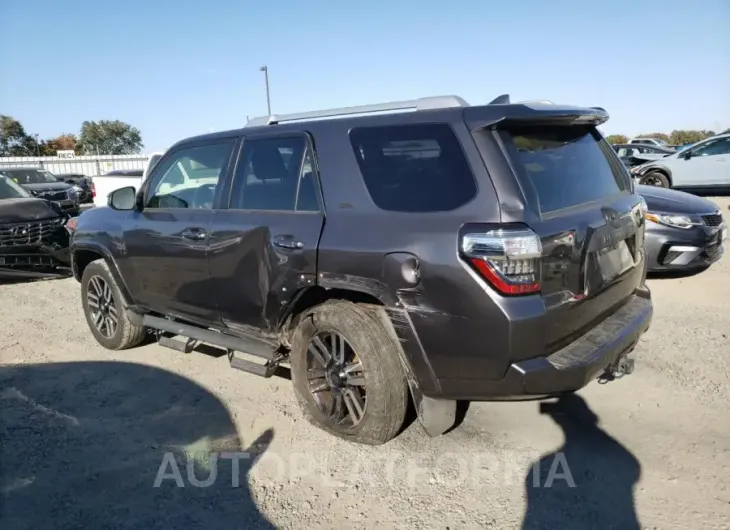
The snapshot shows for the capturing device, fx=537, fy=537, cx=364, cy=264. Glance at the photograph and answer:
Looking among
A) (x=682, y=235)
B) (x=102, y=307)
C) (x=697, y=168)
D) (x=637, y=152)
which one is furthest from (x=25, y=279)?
(x=637, y=152)

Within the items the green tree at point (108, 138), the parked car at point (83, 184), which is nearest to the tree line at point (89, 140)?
the green tree at point (108, 138)

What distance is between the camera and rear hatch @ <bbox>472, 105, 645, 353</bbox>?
2.49 metres

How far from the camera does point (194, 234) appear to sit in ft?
12.6

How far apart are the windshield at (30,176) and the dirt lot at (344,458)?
50.0 feet

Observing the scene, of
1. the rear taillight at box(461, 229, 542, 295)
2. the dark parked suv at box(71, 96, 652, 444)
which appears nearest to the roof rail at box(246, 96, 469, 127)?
the dark parked suv at box(71, 96, 652, 444)

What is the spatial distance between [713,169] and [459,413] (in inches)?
564

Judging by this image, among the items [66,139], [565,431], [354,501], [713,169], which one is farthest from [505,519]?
[66,139]

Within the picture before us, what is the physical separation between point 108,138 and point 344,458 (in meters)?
70.1

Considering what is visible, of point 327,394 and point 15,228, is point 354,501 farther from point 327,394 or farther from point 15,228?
point 15,228

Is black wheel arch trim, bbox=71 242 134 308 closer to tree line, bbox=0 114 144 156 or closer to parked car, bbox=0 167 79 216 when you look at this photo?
parked car, bbox=0 167 79 216

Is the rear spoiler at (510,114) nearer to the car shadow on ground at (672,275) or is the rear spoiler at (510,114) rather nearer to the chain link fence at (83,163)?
the car shadow on ground at (672,275)

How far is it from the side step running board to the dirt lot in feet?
0.99

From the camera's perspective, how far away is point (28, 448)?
328cm

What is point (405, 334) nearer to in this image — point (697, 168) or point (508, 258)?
point (508, 258)
